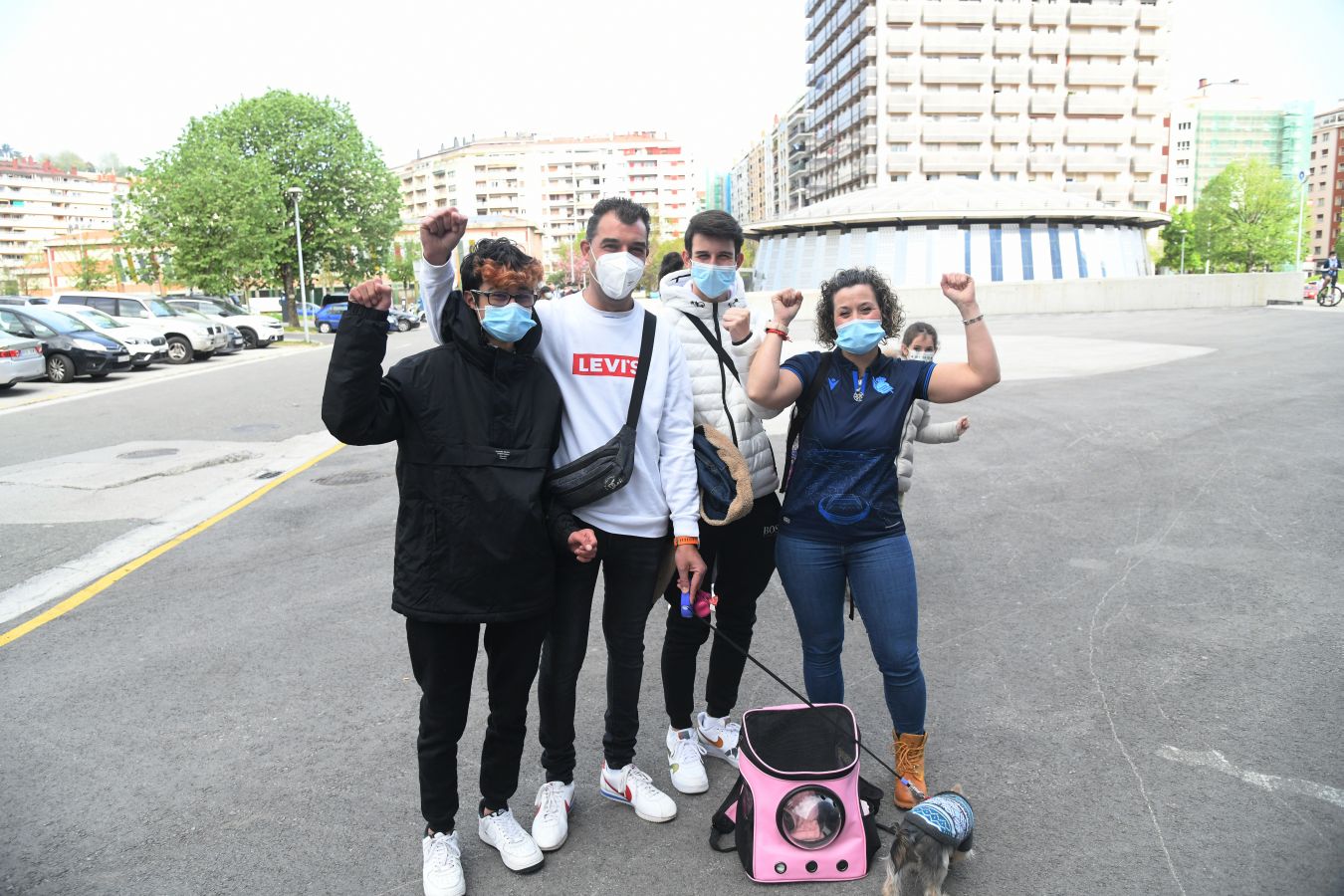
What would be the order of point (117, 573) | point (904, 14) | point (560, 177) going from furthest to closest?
1. point (560, 177)
2. point (904, 14)
3. point (117, 573)

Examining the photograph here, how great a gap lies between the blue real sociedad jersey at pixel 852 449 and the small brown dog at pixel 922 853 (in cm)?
95

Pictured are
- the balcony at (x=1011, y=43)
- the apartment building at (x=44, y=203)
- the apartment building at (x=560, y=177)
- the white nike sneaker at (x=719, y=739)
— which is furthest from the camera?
the apartment building at (x=44, y=203)

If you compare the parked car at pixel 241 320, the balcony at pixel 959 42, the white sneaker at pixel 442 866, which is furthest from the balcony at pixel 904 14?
the white sneaker at pixel 442 866

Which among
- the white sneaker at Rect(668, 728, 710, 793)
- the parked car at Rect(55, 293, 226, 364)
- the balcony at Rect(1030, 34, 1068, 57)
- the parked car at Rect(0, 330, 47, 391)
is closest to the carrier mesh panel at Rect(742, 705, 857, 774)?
the white sneaker at Rect(668, 728, 710, 793)

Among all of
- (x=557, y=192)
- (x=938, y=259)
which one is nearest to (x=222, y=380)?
(x=938, y=259)

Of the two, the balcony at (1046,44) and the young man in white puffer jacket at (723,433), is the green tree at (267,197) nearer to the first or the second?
the young man in white puffer jacket at (723,433)

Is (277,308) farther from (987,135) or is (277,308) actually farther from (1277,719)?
(987,135)

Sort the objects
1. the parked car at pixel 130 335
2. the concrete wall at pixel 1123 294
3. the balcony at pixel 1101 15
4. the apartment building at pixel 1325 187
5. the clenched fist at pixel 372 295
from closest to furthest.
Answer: the clenched fist at pixel 372 295
the parked car at pixel 130 335
the concrete wall at pixel 1123 294
the balcony at pixel 1101 15
the apartment building at pixel 1325 187

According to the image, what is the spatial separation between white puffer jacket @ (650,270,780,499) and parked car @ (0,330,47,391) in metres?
18.3

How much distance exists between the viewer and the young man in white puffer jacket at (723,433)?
328cm

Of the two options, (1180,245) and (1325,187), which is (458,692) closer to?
(1180,245)

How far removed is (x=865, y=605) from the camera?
10.7 ft

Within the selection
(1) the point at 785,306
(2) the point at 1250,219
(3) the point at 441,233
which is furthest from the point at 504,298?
(2) the point at 1250,219

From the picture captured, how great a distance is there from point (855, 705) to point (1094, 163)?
91.8 meters
